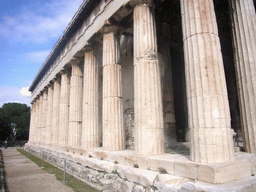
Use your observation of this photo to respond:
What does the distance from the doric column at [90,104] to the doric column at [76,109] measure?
188 centimetres

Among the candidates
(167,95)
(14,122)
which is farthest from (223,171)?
(14,122)

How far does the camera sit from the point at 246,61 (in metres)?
6.67

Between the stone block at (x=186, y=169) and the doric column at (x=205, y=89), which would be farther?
the doric column at (x=205, y=89)

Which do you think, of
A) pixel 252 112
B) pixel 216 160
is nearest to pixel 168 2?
pixel 252 112

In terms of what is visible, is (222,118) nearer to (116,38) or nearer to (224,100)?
(224,100)

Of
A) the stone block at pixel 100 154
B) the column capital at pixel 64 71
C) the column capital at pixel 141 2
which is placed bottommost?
the stone block at pixel 100 154

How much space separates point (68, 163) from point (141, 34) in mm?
7941

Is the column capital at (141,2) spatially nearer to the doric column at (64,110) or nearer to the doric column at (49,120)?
the doric column at (64,110)

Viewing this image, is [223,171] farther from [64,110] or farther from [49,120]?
[49,120]

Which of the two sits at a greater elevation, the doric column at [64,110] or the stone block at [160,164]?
the doric column at [64,110]

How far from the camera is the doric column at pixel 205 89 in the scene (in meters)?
4.91

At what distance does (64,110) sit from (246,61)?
12437mm

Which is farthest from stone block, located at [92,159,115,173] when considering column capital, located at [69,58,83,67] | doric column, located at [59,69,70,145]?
column capital, located at [69,58,83,67]

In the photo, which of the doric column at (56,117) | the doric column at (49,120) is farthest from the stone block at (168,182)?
the doric column at (49,120)
